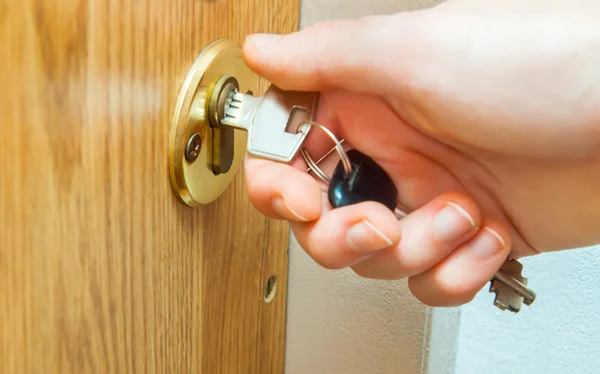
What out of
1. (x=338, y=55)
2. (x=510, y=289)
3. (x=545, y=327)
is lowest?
(x=545, y=327)

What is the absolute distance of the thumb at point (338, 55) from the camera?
11.2 inches

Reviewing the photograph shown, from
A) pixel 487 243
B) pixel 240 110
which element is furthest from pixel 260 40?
pixel 487 243

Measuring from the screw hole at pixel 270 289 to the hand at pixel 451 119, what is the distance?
0.16m

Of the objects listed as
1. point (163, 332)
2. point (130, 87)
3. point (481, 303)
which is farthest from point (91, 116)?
point (481, 303)

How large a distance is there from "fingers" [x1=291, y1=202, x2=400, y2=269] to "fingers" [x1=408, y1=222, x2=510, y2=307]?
0.06 m

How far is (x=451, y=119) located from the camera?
30cm

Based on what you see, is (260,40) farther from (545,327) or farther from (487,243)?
(545,327)

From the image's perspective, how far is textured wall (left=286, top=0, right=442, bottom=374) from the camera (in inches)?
17.5

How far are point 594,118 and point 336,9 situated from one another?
212 millimetres

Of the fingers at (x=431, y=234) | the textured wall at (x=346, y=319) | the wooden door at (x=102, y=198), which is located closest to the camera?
the wooden door at (x=102, y=198)

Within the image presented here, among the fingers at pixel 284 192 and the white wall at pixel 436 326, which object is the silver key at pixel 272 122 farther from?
the white wall at pixel 436 326

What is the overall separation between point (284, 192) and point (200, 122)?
0.06 meters

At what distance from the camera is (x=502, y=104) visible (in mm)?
284

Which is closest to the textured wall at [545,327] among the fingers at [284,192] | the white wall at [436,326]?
the white wall at [436,326]
